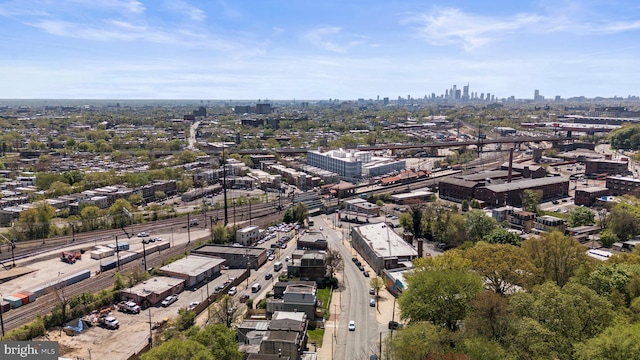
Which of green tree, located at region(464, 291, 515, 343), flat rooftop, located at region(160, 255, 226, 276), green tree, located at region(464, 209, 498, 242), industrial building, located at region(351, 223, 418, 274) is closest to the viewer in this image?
green tree, located at region(464, 291, 515, 343)

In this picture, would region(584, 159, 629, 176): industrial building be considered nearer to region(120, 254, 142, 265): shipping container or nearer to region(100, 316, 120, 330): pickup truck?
region(120, 254, 142, 265): shipping container

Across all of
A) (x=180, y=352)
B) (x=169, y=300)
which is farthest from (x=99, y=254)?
(x=180, y=352)

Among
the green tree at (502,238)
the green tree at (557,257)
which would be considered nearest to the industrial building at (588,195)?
the green tree at (502,238)

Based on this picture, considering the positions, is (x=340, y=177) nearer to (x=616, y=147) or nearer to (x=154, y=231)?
(x=154, y=231)

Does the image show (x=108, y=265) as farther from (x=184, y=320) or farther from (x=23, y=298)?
(x=184, y=320)

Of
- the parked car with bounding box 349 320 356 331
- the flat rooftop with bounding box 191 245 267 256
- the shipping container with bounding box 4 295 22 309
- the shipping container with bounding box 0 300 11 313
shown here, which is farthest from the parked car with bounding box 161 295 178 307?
the parked car with bounding box 349 320 356 331

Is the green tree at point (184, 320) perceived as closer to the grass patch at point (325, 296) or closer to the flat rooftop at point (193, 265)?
the flat rooftop at point (193, 265)
